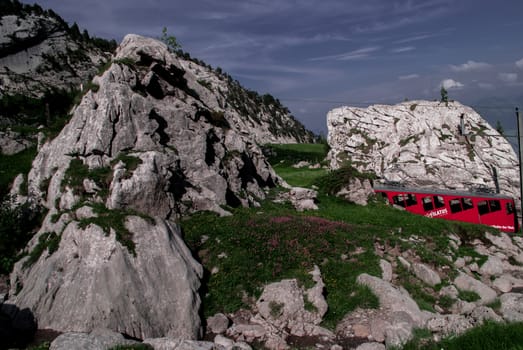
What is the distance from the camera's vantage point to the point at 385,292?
16.2m

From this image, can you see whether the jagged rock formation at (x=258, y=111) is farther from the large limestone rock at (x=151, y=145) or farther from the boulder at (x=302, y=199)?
the large limestone rock at (x=151, y=145)

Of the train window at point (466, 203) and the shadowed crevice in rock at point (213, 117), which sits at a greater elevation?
the shadowed crevice in rock at point (213, 117)

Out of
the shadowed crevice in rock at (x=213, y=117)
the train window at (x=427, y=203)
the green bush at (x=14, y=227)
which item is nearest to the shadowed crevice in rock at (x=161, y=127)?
the shadowed crevice in rock at (x=213, y=117)

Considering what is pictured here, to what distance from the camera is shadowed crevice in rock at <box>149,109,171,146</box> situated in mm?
24527

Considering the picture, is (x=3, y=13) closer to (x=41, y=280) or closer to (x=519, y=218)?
(x=41, y=280)

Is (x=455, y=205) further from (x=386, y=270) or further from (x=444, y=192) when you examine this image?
(x=386, y=270)

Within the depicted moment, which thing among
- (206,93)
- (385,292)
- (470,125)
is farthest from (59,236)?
(470,125)

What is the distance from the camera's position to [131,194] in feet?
62.3

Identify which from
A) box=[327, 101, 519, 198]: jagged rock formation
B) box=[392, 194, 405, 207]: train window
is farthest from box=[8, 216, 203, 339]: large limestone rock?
box=[327, 101, 519, 198]: jagged rock formation

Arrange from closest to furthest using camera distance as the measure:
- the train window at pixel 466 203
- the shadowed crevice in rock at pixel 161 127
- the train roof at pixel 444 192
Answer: the shadowed crevice in rock at pixel 161 127 → the train roof at pixel 444 192 → the train window at pixel 466 203

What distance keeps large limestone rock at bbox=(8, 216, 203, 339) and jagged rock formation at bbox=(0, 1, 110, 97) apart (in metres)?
51.9

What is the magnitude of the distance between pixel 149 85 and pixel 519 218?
36271 millimetres

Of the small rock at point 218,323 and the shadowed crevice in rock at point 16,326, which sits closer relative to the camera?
the shadowed crevice in rock at point 16,326

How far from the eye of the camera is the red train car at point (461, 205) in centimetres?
2992
